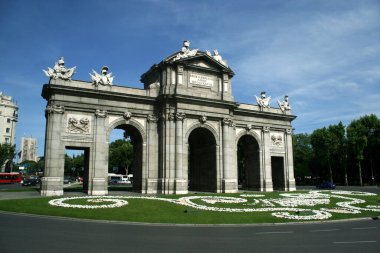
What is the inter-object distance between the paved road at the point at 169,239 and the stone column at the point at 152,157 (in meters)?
21.3

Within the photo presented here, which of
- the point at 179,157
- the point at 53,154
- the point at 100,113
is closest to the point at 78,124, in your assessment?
the point at 100,113

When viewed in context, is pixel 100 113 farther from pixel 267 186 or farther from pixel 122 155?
pixel 122 155

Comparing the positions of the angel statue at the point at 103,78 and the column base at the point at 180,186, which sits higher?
the angel statue at the point at 103,78

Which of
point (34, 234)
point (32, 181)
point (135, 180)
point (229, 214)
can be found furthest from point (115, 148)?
point (34, 234)

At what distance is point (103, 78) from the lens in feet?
137

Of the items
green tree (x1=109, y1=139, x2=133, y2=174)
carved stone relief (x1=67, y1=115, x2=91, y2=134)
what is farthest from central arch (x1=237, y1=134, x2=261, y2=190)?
green tree (x1=109, y1=139, x2=133, y2=174)

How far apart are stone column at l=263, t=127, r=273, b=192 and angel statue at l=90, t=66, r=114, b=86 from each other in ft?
84.6

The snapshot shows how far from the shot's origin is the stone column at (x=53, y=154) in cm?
3692

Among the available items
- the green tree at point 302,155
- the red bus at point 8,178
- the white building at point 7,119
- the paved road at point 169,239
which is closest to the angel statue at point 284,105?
the paved road at point 169,239

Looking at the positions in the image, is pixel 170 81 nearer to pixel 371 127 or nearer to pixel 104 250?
pixel 104 250

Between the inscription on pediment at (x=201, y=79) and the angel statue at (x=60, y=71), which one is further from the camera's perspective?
the inscription on pediment at (x=201, y=79)

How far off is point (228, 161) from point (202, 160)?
5.24 metres

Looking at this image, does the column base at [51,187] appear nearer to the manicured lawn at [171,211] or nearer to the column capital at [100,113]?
the manicured lawn at [171,211]

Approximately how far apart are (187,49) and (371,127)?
6414 centimetres
